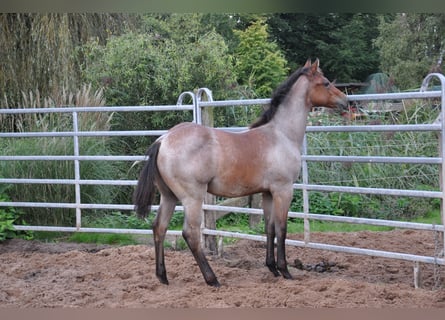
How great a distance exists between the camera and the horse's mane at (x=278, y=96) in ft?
15.6

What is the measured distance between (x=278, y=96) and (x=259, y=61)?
9.62m

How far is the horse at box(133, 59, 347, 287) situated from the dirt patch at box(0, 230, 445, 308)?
24cm

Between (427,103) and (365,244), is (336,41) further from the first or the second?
(365,244)

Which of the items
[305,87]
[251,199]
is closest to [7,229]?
[251,199]

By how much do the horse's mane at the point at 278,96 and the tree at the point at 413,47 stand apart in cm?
991

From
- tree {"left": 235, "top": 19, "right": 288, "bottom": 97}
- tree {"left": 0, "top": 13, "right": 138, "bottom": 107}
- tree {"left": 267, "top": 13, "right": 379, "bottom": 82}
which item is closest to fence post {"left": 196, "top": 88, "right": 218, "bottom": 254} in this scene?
tree {"left": 0, "top": 13, "right": 138, "bottom": 107}

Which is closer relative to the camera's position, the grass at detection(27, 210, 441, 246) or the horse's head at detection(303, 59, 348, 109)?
the horse's head at detection(303, 59, 348, 109)

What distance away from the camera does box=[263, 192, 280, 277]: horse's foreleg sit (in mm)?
4637

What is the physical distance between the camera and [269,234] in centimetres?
468

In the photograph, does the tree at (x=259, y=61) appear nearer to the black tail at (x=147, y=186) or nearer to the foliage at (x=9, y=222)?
the foliage at (x=9, y=222)

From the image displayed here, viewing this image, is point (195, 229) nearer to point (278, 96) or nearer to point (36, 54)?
point (278, 96)

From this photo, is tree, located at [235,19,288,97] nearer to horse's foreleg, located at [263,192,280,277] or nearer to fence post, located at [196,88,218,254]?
fence post, located at [196,88,218,254]

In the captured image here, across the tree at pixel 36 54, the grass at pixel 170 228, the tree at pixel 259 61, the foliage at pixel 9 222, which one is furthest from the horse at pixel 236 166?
the tree at pixel 259 61

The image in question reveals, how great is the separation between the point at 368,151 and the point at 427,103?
3.84 ft
